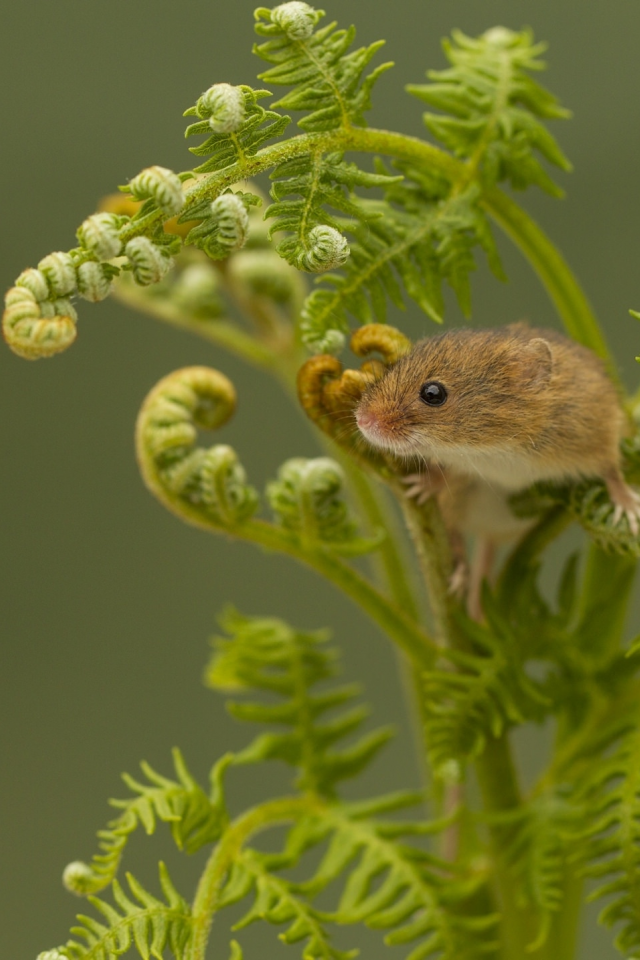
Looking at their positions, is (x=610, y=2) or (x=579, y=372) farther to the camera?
(x=610, y=2)

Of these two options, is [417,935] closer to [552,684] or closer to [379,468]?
[552,684]

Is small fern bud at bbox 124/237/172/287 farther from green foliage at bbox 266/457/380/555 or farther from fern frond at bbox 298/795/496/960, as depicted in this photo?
fern frond at bbox 298/795/496/960

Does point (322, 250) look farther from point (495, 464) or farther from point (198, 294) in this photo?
point (198, 294)

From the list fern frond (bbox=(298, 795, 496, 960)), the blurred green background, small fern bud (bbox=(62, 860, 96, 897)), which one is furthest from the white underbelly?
the blurred green background

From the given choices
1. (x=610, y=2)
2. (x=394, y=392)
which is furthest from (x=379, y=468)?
(x=610, y=2)

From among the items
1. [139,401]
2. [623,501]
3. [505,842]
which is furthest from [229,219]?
[139,401]

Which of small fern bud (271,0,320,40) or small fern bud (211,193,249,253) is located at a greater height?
small fern bud (271,0,320,40)
